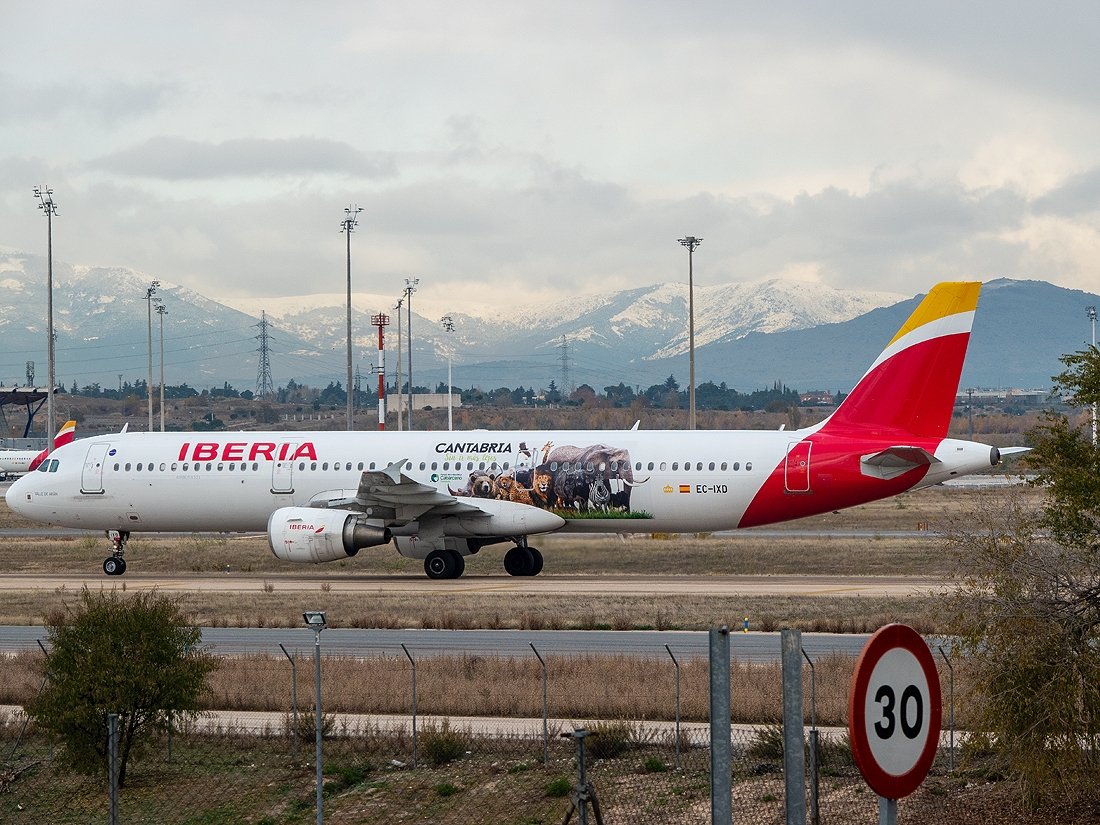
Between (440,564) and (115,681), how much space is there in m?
22.5

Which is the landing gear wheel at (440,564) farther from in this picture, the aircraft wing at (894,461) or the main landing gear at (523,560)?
the aircraft wing at (894,461)

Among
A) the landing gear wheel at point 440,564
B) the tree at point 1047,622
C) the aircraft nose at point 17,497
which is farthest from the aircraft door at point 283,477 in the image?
the tree at point 1047,622

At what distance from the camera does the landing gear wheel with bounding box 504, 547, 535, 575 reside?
40.8 metres

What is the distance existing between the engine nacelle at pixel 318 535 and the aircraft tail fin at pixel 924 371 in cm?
1243

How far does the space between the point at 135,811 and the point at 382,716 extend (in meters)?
4.40

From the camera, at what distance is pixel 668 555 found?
45812 millimetres

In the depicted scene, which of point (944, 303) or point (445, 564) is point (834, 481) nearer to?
point (944, 303)

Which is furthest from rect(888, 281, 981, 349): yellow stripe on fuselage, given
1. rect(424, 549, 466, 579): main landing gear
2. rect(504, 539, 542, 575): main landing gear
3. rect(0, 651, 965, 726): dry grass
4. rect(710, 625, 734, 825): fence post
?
rect(710, 625, 734, 825): fence post

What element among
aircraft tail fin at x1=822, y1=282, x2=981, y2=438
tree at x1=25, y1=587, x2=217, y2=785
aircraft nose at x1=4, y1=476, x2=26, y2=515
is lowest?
tree at x1=25, y1=587, x2=217, y2=785

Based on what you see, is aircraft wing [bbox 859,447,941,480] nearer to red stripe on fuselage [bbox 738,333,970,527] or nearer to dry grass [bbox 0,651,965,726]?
red stripe on fuselage [bbox 738,333,970,527]

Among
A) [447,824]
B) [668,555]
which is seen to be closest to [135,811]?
[447,824]

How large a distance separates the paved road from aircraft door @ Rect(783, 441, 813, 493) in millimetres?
9960

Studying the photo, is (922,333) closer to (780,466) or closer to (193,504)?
(780,466)

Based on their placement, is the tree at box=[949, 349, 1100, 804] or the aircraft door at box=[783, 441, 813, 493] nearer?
the tree at box=[949, 349, 1100, 804]
